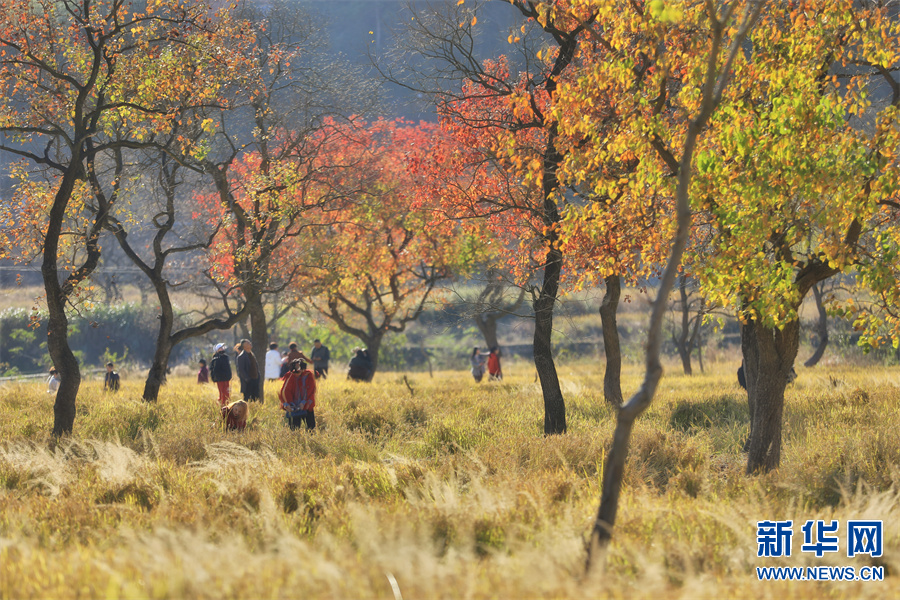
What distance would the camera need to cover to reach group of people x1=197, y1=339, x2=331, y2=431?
37.6ft

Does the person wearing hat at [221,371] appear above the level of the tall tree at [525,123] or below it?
below

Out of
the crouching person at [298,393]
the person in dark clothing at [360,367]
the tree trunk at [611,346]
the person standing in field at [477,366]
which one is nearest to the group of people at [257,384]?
the crouching person at [298,393]

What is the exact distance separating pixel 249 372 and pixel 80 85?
6.40 meters

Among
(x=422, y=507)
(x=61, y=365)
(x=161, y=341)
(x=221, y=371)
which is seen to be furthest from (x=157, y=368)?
(x=422, y=507)

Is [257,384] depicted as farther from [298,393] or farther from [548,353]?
[548,353]

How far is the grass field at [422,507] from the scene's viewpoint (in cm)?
411

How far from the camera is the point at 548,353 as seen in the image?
12.0 meters

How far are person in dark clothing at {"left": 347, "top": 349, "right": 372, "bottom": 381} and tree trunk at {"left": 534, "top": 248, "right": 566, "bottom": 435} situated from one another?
44.8 feet

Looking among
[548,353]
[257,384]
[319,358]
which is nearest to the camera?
[548,353]

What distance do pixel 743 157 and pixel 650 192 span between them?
1504 millimetres

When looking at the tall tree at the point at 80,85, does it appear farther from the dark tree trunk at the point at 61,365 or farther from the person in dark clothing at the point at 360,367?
the person in dark clothing at the point at 360,367

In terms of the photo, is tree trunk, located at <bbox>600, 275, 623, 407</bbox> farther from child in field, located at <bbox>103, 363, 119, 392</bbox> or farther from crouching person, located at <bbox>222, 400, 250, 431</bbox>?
child in field, located at <bbox>103, 363, 119, 392</bbox>

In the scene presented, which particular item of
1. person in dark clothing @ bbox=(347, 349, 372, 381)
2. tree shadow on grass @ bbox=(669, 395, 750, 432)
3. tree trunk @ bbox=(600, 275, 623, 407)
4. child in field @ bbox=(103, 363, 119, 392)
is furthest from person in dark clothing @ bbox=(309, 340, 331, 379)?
tree shadow on grass @ bbox=(669, 395, 750, 432)

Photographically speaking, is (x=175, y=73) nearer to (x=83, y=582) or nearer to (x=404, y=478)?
(x=404, y=478)
